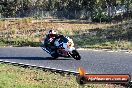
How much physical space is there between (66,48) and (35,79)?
616cm

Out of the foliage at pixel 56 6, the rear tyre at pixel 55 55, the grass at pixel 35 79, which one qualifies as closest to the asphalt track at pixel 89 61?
the rear tyre at pixel 55 55

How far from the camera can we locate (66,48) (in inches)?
797

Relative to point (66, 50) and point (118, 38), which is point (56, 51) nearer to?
point (66, 50)

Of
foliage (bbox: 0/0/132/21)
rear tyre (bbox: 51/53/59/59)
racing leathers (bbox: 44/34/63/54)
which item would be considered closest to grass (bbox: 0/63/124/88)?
rear tyre (bbox: 51/53/59/59)

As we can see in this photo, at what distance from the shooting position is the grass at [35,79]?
1277cm

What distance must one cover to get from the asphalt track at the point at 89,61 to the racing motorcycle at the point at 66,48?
1.01 feet

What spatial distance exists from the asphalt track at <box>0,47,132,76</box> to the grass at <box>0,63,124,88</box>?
166 cm

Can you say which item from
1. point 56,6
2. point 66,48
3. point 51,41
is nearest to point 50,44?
point 51,41

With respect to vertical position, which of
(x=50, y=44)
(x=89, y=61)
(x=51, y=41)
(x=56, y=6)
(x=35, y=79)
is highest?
(x=51, y=41)

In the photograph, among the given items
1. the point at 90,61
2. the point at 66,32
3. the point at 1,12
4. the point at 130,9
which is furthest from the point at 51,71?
the point at 1,12

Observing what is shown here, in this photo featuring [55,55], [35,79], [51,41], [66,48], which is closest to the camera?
[35,79]

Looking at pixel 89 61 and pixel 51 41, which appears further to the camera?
pixel 51 41

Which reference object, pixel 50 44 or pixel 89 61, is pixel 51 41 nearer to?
pixel 50 44

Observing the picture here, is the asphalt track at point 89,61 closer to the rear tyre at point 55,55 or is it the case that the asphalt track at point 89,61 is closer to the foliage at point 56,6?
the rear tyre at point 55,55
